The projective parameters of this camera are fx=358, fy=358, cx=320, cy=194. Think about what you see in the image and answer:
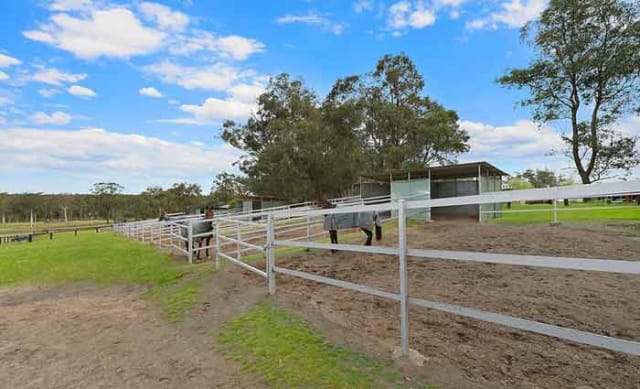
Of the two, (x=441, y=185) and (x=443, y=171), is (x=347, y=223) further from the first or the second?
(x=441, y=185)

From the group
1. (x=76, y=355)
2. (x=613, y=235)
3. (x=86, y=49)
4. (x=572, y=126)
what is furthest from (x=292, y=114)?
(x=76, y=355)

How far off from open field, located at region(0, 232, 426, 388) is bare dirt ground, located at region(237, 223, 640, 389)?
14.7 inches

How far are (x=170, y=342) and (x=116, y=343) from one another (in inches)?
23.1

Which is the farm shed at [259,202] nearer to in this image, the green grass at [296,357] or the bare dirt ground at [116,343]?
the bare dirt ground at [116,343]

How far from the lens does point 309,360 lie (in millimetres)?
2854

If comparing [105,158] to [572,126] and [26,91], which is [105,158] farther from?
[572,126]

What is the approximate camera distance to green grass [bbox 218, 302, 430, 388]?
8.24ft

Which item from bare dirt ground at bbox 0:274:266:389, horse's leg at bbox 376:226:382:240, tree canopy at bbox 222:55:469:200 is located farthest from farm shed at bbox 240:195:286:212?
bare dirt ground at bbox 0:274:266:389

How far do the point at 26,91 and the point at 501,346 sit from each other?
2514 centimetres

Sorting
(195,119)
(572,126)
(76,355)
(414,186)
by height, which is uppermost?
(195,119)

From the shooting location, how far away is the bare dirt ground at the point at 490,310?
2.52 meters

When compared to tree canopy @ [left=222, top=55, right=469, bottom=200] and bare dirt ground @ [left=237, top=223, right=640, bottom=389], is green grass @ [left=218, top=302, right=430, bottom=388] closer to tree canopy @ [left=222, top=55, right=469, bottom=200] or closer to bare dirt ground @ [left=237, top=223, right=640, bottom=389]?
bare dirt ground @ [left=237, top=223, right=640, bottom=389]

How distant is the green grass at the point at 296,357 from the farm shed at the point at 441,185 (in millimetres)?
11986

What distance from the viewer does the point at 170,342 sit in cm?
365
